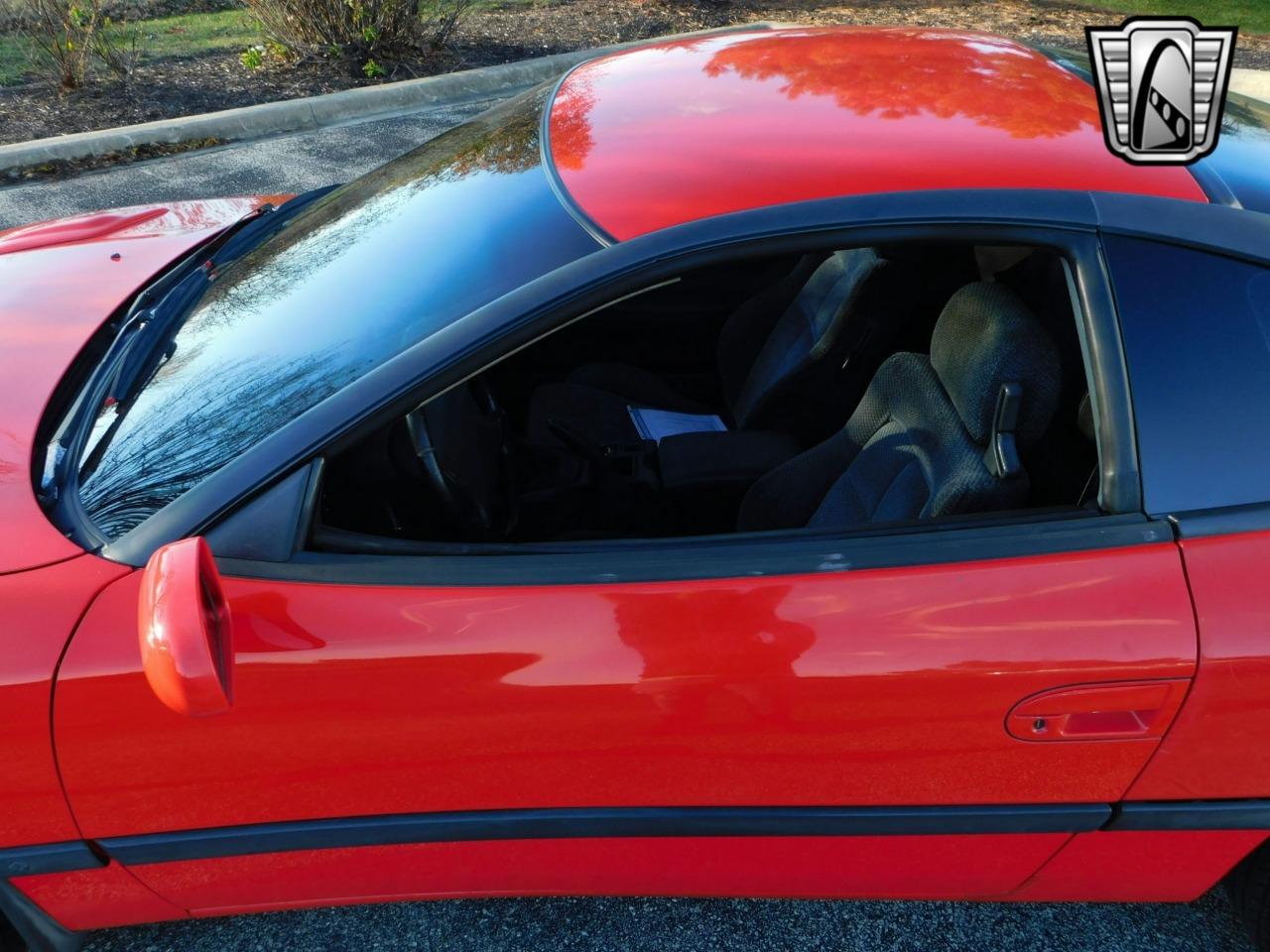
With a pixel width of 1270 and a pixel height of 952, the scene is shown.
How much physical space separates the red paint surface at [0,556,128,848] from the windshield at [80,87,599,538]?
10cm

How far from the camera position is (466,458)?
77.2 inches

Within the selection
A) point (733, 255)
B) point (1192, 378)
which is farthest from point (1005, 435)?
point (733, 255)

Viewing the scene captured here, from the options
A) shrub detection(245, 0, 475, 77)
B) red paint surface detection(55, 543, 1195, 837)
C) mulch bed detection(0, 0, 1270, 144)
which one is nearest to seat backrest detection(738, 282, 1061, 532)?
red paint surface detection(55, 543, 1195, 837)

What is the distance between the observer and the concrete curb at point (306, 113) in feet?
18.1

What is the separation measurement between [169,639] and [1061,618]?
1.18m

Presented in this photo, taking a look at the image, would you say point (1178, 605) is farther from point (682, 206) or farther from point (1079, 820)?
point (682, 206)

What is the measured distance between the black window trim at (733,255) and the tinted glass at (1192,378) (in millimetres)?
26

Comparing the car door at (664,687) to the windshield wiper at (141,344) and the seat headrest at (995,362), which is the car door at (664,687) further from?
the windshield wiper at (141,344)

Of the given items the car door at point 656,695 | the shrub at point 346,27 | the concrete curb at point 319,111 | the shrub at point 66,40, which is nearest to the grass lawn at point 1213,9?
Result: the concrete curb at point 319,111

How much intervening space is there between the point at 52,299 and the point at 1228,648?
2.20 metres

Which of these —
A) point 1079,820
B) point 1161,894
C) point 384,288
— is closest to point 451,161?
point 384,288

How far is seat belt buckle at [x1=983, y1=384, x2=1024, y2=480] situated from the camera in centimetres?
165

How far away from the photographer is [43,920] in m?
1.65

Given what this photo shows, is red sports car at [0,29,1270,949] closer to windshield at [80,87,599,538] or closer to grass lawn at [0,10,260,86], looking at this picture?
windshield at [80,87,599,538]
